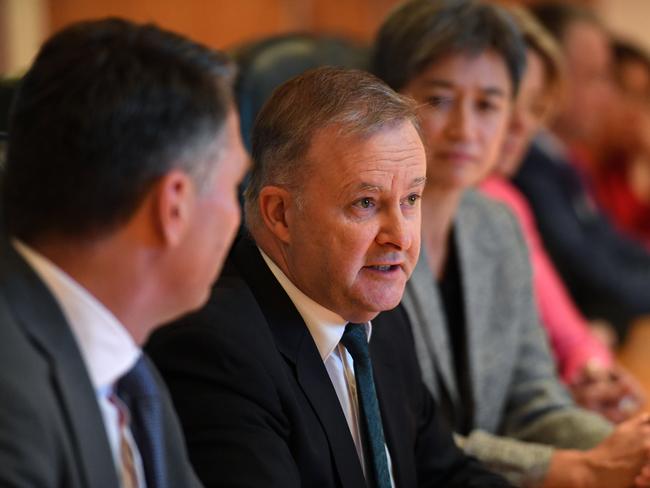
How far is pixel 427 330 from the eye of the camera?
1815 millimetres

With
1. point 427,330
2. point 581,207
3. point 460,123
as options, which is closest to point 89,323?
point 427,330

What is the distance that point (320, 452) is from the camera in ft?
4.06

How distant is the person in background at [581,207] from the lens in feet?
10.0

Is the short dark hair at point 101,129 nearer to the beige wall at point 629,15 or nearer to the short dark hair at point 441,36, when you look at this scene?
the short dark hair at point 441,36

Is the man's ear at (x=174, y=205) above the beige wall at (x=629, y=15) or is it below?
above

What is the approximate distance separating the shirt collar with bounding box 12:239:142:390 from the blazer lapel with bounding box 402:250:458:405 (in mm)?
954

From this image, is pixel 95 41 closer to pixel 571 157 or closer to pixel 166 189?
pixel 166 189

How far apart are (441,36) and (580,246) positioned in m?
1.44

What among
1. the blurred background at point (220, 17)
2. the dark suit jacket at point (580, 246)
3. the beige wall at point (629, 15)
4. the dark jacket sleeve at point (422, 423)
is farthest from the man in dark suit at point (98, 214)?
the beige wall at point (629, 15)

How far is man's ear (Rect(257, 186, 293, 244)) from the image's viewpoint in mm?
1258

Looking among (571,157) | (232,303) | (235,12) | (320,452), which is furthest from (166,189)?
(235,12)

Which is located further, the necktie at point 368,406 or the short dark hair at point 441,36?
the short dark hair at point 441,36

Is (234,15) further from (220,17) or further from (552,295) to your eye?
(552,295)

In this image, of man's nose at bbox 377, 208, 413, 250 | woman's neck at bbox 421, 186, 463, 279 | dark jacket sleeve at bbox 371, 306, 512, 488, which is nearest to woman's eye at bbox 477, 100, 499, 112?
woman's neck at bbox 421, 186, 463, 279
